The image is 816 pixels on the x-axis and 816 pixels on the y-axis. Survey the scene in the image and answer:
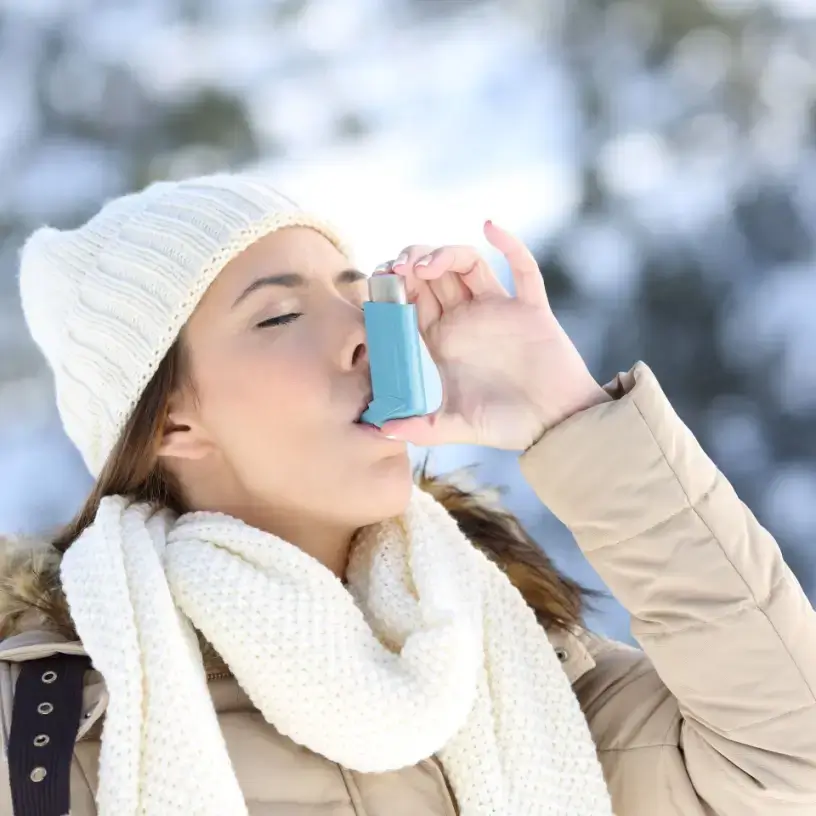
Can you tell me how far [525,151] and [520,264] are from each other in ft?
3.85

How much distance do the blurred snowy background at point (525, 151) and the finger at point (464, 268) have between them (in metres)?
0.91

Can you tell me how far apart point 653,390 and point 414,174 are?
1.28 m

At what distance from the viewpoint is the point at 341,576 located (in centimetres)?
126

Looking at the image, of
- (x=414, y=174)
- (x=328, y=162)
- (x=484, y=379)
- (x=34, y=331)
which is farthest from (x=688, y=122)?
(x=34, y=331)

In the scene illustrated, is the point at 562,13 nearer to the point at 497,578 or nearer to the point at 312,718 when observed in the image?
the point at 497,578

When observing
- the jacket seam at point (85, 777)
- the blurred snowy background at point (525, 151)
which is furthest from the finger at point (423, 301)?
the blurred snowy background at point (525, 151)

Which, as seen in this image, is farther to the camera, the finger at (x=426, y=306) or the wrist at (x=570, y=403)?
the finger at (x=426, y=306)

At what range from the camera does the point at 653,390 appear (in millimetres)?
1021

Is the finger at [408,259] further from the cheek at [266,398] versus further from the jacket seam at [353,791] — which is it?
the jacket seam at [353,791]

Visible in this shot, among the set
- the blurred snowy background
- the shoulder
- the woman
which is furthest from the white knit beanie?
the blurred snowy background

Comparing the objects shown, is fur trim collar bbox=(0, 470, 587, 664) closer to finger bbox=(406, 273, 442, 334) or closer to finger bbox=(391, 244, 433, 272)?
finger bbox=(406, 273, 442, 334)

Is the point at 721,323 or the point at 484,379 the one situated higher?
the point at 484,379

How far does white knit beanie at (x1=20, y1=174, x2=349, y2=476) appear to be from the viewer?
1.16 m

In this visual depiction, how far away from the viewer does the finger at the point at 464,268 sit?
3.60ft
